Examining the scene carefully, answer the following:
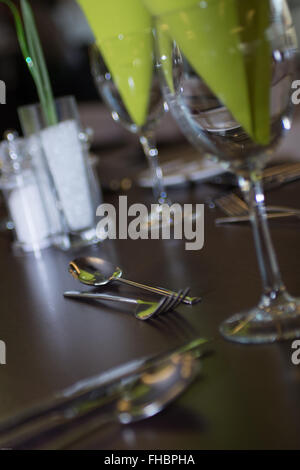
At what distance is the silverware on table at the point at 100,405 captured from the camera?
0.33 m

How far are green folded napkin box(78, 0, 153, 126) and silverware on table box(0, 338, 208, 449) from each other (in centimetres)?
44

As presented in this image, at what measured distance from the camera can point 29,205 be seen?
0.87m

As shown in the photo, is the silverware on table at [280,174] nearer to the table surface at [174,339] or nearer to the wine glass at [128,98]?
the table surface at [174,339]

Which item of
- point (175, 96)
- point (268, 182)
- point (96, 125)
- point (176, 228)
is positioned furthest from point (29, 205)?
point (96, 125)

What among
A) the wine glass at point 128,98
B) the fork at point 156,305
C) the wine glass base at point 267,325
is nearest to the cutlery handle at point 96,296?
the fork at point 156,305

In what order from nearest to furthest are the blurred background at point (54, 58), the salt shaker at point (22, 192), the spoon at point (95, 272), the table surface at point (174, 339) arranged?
the table surface at point (174, 339) → the spoon at point (95, 272) → the salt shaker at point (22, 192) → the blurred background at point (54, 58)

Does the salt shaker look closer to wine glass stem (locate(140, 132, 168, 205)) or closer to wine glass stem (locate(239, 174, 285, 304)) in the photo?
wine glass stem (locate(140, 132, 168, 205))

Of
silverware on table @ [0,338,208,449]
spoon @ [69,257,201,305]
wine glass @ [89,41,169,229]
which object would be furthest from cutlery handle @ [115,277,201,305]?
wine glass @ [89,41,169,229]

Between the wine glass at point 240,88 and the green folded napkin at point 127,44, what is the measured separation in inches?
11.4

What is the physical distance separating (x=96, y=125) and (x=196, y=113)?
1.72 m

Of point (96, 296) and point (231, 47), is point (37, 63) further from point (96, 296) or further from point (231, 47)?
point (231, 47)

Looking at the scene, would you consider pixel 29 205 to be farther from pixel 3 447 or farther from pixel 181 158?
pixel 3 447

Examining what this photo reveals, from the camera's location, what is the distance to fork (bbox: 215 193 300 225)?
66cm

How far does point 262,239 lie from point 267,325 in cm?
6
